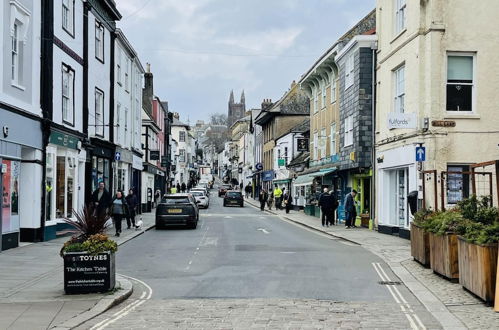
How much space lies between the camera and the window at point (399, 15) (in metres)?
23.2

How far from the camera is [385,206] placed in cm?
2491

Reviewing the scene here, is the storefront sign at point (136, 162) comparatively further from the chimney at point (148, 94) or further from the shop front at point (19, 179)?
the shop front at point (19, 179)

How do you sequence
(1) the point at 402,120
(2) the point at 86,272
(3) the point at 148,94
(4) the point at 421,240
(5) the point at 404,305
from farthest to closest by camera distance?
(3) the point at 148,94
(1) the point at 402,120
(4) the point at 421,240
(2) the point at 86,272
(5) the point at 404,305

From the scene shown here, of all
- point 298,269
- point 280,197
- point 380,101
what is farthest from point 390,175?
point 280,197

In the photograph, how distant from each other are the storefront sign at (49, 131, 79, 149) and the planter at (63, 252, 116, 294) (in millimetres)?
10500

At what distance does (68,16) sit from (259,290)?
15.2m

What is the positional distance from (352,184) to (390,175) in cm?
625

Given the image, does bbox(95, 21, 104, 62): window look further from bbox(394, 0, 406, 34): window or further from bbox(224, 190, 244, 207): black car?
bbox(224, 190, 244, 207): black car

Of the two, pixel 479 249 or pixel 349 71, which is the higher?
pixel 349 71

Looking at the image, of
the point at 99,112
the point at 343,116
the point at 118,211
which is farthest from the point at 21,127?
the point at 343,116

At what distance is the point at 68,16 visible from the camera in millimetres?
22219

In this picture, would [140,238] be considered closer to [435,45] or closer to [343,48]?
[435,45]

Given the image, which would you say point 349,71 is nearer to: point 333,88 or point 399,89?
point 333,88

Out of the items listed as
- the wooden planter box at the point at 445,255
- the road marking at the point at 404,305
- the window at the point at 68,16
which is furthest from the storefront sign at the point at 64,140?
the wooden planter box at the point at 445,255
